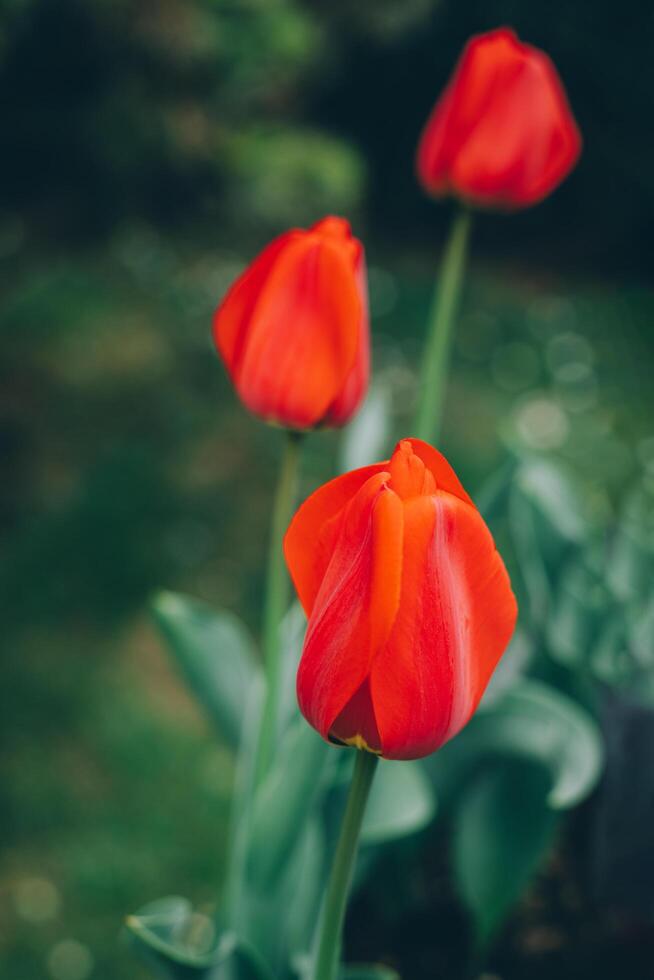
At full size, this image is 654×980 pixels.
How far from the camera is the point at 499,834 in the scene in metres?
1.56

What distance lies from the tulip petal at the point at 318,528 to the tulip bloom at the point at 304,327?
1.14 feet

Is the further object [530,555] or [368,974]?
[530,555]

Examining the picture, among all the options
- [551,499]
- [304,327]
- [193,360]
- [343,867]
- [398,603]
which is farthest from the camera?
[193,360]

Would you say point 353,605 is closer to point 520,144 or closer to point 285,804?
point 285,804

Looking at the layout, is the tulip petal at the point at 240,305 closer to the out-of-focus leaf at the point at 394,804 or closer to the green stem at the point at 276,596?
the green stem at the point at 276,596

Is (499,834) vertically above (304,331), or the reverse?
(304,331)

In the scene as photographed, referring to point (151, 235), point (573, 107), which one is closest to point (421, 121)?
point (573, 107)

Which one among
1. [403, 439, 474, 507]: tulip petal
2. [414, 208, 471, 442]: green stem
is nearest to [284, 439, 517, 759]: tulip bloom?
[403, 439, 474, 507]: tulip petal

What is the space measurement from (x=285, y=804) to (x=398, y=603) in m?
0.57

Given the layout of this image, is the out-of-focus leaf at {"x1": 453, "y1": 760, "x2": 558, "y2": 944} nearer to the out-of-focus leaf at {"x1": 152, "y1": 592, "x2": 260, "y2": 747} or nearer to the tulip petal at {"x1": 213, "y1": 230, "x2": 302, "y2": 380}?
the out-of-focus leaf at {"x1": 152, "y1": 592, "x2": 260, "y2": 747}

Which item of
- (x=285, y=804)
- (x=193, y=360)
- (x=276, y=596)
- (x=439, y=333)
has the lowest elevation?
(x=193, y=360)

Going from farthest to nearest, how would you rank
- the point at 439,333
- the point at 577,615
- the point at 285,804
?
1. the point at 577,615
2. the point at 439,333
3. the point at 285,804

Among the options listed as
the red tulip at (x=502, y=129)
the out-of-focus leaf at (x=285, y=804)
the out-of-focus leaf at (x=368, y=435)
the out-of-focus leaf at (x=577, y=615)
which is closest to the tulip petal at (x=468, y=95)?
the red tulip at (x=502, y=129)

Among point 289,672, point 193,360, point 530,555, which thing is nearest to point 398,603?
point 289,672
